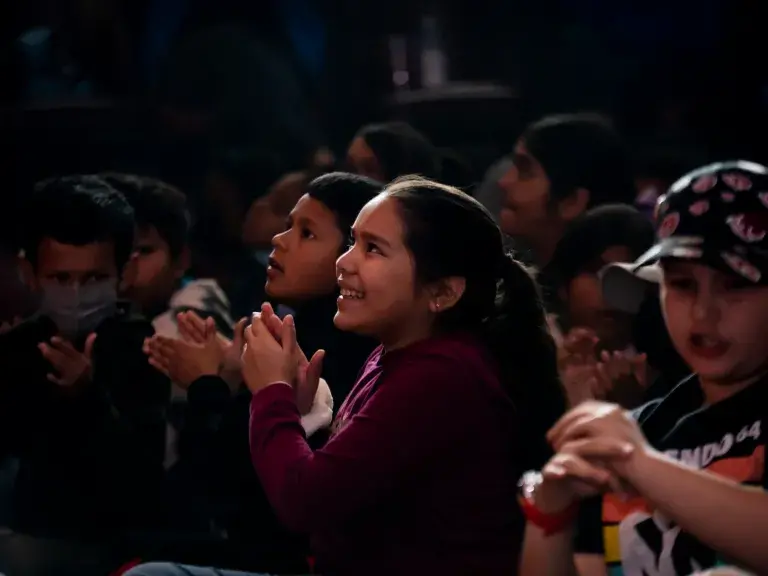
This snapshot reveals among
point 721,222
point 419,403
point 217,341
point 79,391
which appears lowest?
point 79,391

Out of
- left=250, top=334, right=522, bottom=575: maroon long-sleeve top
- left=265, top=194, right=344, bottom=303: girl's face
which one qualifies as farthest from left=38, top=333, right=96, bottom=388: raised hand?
left=250, top=334, right=522, bottom=575: maroon long-sleeve top

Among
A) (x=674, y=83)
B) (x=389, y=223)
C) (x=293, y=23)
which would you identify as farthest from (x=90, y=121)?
(x=389, y=223)

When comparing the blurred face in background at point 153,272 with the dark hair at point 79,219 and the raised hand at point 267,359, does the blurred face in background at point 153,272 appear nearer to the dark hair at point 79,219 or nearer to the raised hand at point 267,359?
the dark hair at point 79,219

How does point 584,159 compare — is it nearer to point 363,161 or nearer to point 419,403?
point 363,161

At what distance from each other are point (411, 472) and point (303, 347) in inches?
25.6

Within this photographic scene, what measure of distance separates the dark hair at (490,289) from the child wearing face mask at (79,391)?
85 centimetres

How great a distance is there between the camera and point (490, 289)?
176cm

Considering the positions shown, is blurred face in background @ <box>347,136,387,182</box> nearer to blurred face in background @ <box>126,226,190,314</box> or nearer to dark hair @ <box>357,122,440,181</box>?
dark hair @ <box>357,122,440,181</box>

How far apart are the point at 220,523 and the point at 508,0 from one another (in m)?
3.18

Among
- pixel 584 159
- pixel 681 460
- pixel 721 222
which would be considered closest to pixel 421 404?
pixel 681 460

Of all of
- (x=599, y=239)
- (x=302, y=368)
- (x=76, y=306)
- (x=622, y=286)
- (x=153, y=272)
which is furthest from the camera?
(x=153, y=272)

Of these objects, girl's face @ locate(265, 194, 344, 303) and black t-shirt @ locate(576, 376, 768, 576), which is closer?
black t-shirt @ locate(576, 376, 768, 576)

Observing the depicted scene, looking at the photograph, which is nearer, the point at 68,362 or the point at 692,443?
the point at 692,443

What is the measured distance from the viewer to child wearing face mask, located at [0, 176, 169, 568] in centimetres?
230
